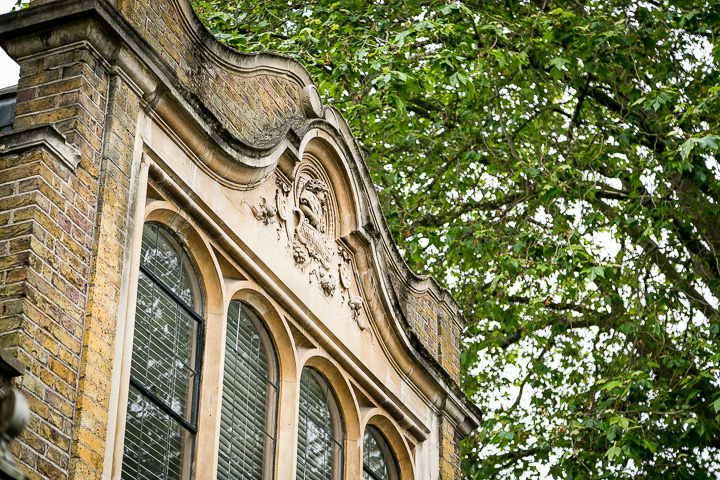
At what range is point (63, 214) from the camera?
731cm

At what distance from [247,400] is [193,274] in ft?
3.59

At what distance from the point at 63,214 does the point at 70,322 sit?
26.8 inches

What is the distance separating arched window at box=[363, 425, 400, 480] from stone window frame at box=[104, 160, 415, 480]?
6.6 inches

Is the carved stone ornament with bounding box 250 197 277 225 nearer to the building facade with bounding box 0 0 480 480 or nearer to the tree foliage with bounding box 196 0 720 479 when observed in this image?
the building facade with bounding box 0 0 480 480

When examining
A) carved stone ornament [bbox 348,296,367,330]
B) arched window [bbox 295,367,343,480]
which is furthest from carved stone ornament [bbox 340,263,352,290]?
arched window [bbox 295,367,343,480]

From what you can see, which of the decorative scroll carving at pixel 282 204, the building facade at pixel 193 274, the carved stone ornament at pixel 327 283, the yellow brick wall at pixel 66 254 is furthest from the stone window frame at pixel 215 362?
the decorative scroll carving at pixel 282 204

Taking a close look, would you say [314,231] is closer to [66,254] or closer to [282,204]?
[282,204]

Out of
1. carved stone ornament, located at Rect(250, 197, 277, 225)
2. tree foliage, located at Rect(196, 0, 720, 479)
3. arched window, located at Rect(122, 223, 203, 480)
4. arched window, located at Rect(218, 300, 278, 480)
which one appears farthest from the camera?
tree foliage, located at Rect(196, 0, 720, 479)

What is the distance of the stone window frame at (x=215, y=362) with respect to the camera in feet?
24.7

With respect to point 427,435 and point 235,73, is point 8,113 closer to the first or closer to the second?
point 235,73

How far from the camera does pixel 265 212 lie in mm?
9891

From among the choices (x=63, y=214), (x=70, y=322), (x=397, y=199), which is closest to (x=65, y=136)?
(x=63, y=214)

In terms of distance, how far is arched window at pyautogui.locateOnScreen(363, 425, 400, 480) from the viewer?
36.6 feet

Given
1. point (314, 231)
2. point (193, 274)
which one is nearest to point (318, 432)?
point (314, 231)
